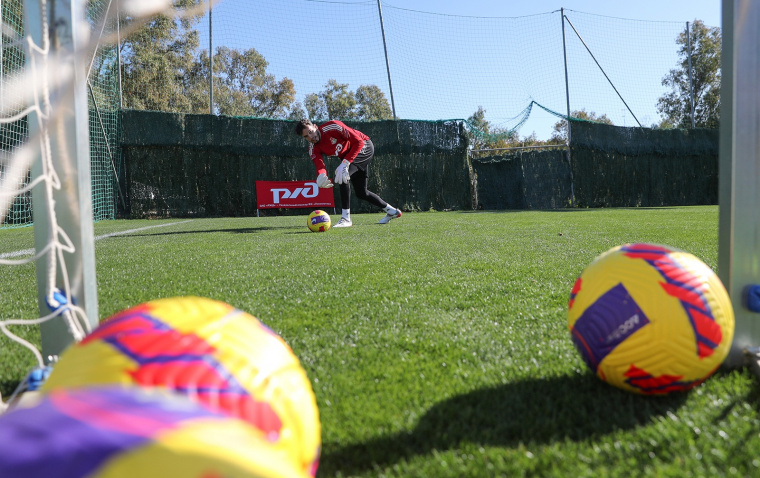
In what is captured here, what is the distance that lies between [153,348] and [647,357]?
4.90 feet

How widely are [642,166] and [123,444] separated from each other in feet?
74.8

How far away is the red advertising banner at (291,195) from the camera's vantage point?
16750 millimetres

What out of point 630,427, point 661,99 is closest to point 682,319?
point 630,427

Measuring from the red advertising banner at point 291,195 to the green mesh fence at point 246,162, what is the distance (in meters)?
0.30

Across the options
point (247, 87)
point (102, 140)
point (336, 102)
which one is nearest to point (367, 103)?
point (336, 102)

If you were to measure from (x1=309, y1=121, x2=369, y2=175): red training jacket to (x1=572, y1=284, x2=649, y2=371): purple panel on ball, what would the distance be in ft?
28.0

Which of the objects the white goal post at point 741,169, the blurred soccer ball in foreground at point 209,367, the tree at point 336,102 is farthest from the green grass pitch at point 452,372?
the tree at point 336,102

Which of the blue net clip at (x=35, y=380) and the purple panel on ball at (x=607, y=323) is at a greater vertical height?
the purple panel on ball at (x=607, y=323)

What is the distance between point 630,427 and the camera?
5.32 ft

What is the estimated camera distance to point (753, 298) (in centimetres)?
202

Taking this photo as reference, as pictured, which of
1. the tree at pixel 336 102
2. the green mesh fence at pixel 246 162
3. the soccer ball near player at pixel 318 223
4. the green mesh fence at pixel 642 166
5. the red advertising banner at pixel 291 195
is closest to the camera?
the soccer ball near player at pixel 318 223

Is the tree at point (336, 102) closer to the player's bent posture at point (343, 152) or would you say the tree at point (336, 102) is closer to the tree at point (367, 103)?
the tree at point (367, 103)

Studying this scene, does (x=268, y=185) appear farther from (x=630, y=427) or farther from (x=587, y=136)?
(x=630, y=427)

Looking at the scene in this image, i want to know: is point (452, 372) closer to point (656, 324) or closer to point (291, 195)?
point (656, 324)
